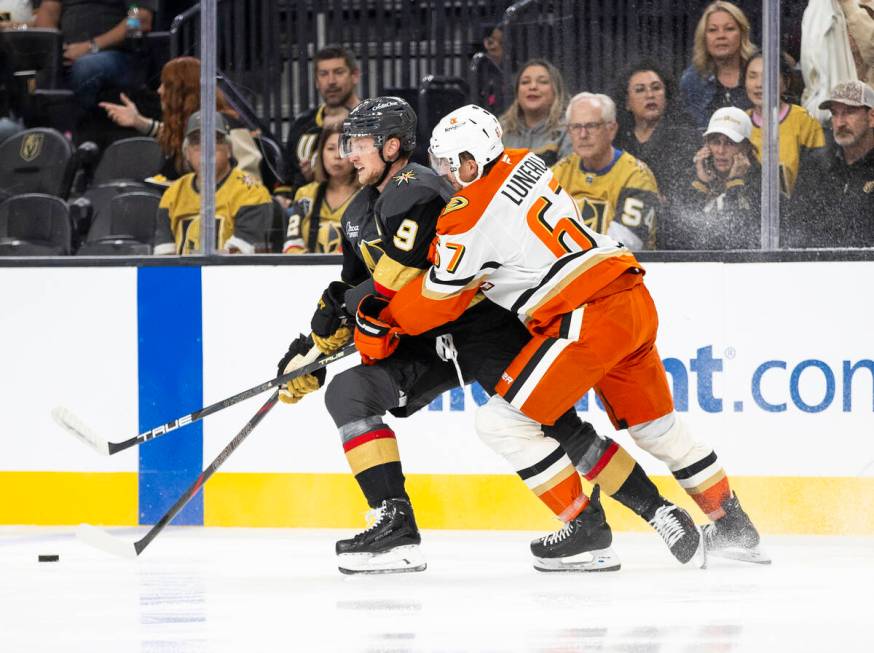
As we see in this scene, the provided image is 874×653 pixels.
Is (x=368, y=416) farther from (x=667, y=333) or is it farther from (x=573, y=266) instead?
(x=667, y=333)

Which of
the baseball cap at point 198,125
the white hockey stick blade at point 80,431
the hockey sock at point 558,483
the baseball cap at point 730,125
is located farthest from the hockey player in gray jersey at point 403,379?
the baseball cap at point 730,125

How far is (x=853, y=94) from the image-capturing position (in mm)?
4098

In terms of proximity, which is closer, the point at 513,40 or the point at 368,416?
the point at 368,416

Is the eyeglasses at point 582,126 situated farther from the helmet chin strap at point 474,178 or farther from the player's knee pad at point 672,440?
the player's knee pad at point 672,440

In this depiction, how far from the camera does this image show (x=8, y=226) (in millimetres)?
4562

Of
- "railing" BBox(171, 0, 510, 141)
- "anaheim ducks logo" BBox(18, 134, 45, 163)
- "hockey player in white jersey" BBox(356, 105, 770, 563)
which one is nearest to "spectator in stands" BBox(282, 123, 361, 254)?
"railing" BBox(171, 0, 510, 141)

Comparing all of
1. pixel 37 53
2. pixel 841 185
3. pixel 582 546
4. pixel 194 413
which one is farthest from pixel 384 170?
pixel 37 53

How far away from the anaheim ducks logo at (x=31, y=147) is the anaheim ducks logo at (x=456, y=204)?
1.86m

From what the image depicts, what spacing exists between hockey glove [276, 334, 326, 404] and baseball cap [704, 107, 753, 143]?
139cm

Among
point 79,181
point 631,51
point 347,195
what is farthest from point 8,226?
point 631,51

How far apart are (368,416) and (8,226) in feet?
5.71

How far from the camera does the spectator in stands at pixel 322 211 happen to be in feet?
14.3

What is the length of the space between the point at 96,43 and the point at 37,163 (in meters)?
0.44

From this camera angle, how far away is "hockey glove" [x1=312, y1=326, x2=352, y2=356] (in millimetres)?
3625
